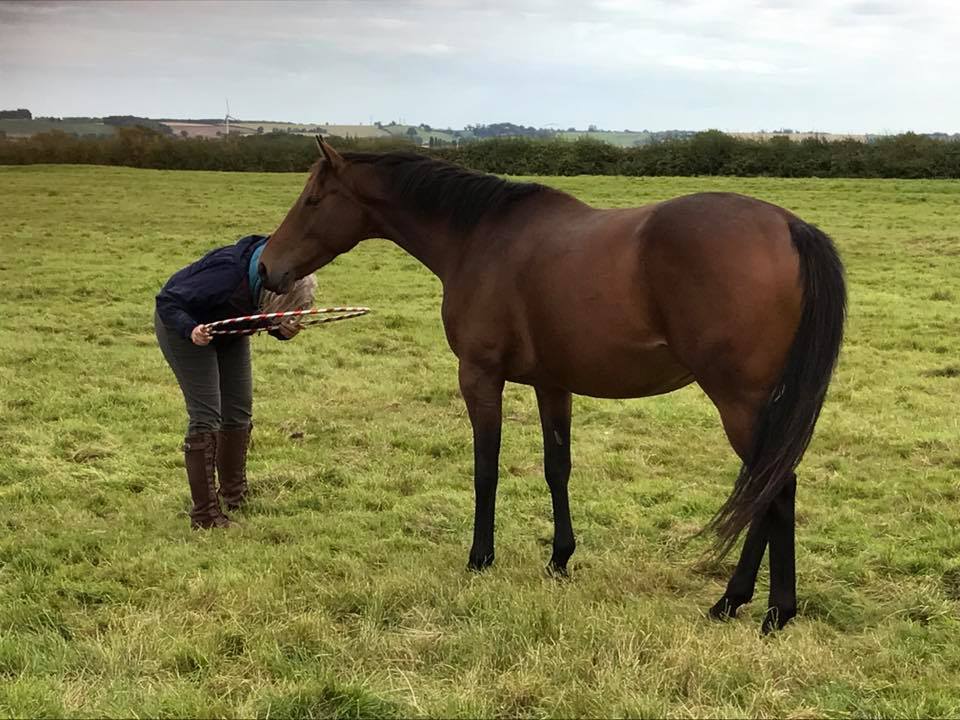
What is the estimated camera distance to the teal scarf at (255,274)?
5316 mm

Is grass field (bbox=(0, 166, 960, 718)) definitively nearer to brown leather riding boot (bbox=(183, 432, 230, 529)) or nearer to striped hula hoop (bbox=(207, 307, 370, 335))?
brown leather riding boot (bbox=(183, 432, 230, 529))

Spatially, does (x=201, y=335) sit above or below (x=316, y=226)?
below

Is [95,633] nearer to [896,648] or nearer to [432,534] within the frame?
[432,534]

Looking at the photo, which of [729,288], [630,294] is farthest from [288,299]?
[729,288]

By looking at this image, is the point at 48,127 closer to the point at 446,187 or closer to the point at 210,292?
the point at 210,292

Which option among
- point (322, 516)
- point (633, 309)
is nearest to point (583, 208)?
point (633, 309)

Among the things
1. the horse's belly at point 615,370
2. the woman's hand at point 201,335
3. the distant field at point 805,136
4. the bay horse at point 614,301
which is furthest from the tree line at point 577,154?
the horse's belly at point 615,370

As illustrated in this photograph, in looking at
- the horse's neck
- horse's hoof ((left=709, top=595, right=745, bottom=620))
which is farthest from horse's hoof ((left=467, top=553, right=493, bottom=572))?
the horse's neck

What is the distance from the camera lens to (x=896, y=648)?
383cm

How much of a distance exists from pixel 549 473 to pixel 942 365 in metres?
6.87

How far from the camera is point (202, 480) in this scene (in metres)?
5.64

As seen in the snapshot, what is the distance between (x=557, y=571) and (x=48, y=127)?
191ft

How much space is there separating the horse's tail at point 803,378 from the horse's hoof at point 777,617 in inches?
24.1

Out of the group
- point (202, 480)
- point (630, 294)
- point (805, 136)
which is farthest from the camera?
point (805, 136)
